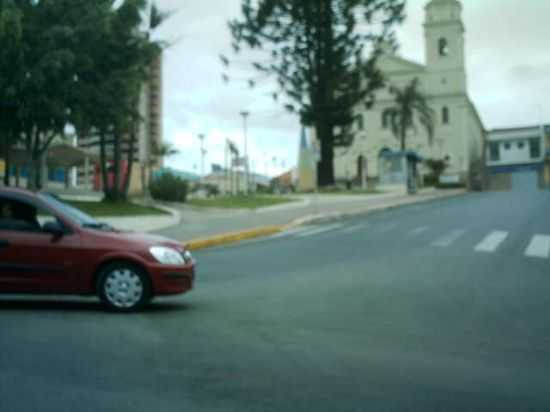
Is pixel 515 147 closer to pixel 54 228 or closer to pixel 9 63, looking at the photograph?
pixel 9 63

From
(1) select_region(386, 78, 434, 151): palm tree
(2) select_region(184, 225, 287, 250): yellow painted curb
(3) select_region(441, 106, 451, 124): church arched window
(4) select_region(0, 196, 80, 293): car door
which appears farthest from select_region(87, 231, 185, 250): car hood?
(3) select_region(441, 106, 451, 124): church arched window

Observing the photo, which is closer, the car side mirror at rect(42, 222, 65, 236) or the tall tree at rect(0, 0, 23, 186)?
the car side mirror at rect(42, 222, 65, 236)

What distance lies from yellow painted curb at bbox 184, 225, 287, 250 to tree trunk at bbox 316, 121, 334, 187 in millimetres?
25078

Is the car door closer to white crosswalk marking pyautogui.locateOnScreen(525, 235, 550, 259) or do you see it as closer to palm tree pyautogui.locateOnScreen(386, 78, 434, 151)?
white crosswalk marking pyautogui.locateOnScreen(525, 235, 550, 259)

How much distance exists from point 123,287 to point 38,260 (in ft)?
3.34

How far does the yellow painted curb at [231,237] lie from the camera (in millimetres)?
19066

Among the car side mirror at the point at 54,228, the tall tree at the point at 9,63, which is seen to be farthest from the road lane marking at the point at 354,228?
the car side mirror at the point at 54,228

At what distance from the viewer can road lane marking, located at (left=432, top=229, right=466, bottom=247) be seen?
59.8ft

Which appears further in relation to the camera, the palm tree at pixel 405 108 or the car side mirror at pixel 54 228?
the palm tree at pixel 405 108

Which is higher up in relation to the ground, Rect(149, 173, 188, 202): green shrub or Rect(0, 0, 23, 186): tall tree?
Rect(0, 0, 23, 186): tall tree

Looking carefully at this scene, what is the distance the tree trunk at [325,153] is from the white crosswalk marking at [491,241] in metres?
28.1

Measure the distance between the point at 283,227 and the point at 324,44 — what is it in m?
24.9

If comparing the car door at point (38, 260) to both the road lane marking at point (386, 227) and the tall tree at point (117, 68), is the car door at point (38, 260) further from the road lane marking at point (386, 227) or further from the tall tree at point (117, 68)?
the tall tree at point (117, 68)

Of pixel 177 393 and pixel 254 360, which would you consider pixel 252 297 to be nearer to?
pixel 254 360
